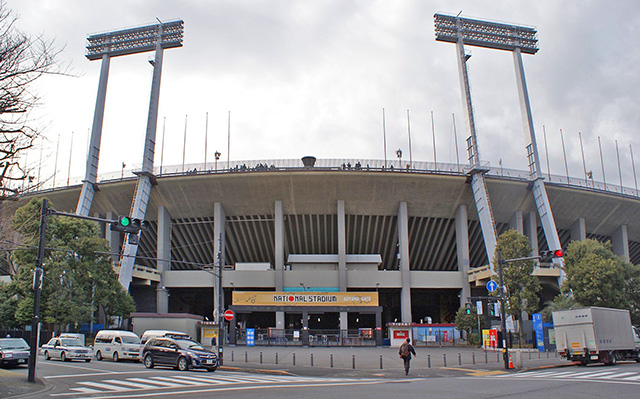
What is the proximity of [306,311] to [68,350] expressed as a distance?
77.2 ft

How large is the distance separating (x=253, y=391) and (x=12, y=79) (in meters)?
10.9

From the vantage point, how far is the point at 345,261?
56125mm

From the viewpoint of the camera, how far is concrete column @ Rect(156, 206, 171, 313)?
182 feet

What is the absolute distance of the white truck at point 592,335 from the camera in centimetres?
2719

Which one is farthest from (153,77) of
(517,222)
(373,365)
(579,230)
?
(579,230)

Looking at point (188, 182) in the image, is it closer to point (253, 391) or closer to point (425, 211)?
point (425, 211)

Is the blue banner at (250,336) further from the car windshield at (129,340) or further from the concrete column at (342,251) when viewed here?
the concrete column at (342,251)

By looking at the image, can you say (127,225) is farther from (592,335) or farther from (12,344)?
(592,335)

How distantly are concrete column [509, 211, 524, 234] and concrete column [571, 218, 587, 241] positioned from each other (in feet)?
24.9

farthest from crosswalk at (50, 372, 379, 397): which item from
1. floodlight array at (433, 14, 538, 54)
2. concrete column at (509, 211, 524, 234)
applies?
floodlight array at (433, 14, 538, 54)

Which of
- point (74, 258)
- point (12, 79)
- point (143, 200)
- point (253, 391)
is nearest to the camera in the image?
point (12, 79)

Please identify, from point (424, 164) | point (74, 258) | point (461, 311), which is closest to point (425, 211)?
point (424, 164)

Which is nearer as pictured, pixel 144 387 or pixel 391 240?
pixel 144 387

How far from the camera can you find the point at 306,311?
49.5 meters
